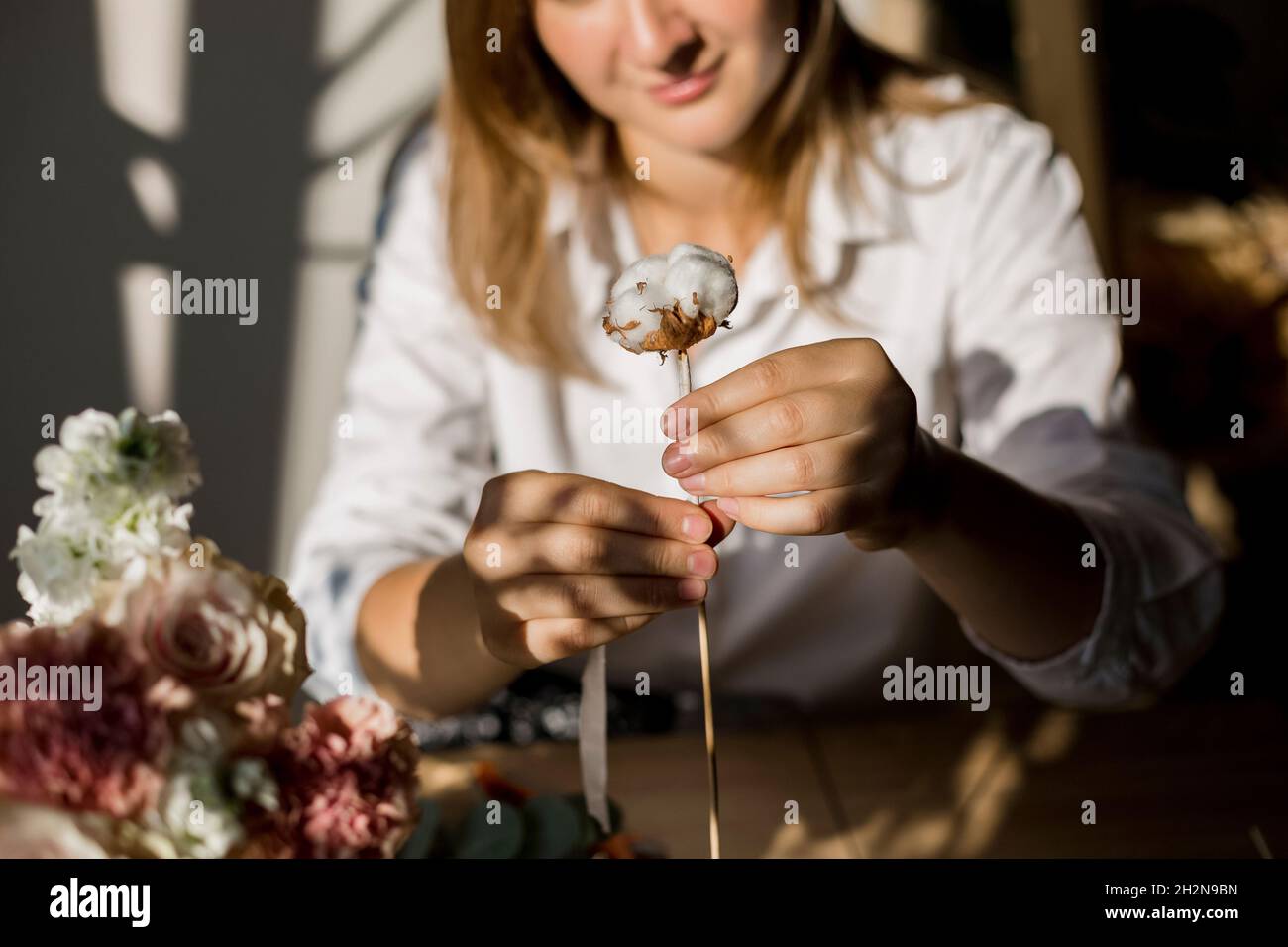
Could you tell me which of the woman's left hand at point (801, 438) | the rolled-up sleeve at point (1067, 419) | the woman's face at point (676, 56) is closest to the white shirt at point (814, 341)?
the rolled-up sleeve at point (1067, 419)

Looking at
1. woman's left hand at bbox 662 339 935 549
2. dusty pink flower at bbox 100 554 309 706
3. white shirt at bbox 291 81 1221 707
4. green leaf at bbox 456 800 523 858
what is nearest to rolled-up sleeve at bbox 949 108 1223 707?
white shirt at bbox 291 81 1221 707

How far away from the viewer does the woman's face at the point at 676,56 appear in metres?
0.68

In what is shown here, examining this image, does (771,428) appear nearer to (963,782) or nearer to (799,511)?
(799,511)

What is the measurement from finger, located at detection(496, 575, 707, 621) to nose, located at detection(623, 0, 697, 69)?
0.37 meters

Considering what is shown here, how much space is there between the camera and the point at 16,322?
3.61ft

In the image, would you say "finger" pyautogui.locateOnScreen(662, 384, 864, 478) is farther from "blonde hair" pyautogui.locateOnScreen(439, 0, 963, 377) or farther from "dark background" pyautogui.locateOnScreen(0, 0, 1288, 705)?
"dark background" pyautogui.locateOnScreen(0, 0, 1288, 705)

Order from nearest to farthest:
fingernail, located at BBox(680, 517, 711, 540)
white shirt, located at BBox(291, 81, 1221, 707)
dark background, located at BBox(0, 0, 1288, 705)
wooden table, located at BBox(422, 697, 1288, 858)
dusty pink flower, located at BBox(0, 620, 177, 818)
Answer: dusty pink flower, located at BBox(0, 620, 177, 818) → fingernail, located at BBox(680, 517, 711, 540) → wooden table, located at BBox(422, 697, 1288, 858) → white shirt, located at BBox(291, 81, 1221, 707) → dark background, located at BBox(0, 0, 1288, 705)

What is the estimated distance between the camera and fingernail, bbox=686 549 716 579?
1.56 feet

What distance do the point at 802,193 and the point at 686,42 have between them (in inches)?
7.7

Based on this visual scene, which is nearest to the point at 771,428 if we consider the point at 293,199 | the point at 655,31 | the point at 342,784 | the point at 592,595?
the point at 592,595

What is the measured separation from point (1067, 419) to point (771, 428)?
1.28 ft

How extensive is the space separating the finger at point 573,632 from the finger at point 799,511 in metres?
0.08

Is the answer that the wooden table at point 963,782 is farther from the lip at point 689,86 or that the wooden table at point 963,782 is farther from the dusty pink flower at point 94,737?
the lip at point 689,86

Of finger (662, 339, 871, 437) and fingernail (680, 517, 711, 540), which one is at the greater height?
finger (662, 339, 871, 437)
